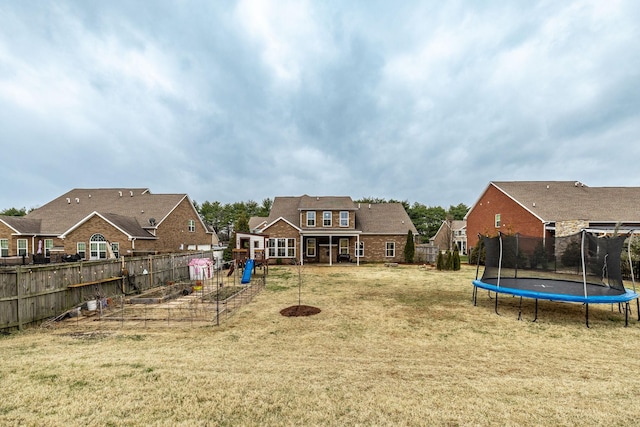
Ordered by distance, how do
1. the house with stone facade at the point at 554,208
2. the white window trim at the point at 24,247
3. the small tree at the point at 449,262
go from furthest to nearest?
the white window trim at the point at 24,247 < the house with stone facade at the point at 554,208 < the small tree at the point at 449,262

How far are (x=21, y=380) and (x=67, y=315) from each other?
5371 mm

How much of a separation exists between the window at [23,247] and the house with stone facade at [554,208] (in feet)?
127

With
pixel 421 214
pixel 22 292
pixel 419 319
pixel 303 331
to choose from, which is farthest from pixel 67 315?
pixel 421 214

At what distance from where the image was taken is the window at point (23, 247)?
25.8 metres

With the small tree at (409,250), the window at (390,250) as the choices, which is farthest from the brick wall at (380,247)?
the small tree at (409,250)

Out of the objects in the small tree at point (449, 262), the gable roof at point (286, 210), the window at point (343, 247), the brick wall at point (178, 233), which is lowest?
the small tree at point (449, 262)

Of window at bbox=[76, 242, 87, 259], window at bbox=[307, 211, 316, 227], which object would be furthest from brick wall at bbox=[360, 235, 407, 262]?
window at bbox=[76, 242, 87, 259]

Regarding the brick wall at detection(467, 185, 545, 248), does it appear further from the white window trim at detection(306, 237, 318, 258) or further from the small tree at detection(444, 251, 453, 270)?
the white window trim at detection(306, 237, 318, 258)

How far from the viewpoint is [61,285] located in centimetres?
961

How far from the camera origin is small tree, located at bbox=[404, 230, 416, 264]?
92.0ft

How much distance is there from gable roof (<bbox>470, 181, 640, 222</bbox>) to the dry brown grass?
19728 mm

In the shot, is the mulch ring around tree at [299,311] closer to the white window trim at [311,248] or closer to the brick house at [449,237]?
the white window trim at [311,248]

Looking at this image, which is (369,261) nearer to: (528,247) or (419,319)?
(528,247)

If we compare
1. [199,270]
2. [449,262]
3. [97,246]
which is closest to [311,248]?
[449,262]
